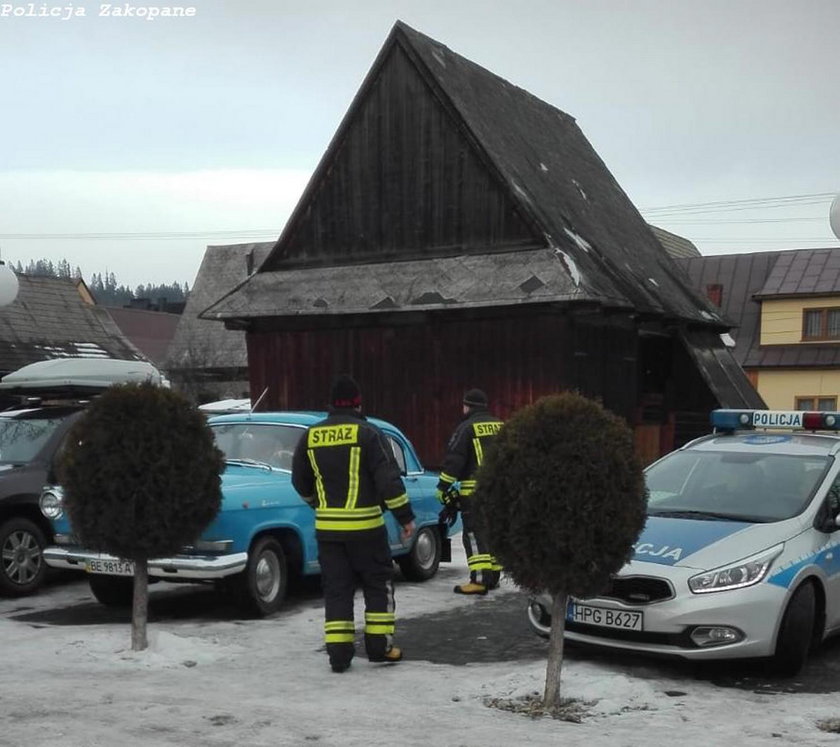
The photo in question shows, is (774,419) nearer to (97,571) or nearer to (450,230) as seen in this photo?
(97,571)

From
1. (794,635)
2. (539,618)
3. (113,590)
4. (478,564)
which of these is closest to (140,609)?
(113,590)

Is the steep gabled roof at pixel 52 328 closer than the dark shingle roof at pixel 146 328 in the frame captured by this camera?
Yes

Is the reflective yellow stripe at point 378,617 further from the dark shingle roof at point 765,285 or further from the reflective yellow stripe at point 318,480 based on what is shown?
the dark shingle roof at point 765,285

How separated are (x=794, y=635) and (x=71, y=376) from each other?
30.0 feet

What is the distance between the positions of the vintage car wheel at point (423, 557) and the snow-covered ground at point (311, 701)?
3.07 metres

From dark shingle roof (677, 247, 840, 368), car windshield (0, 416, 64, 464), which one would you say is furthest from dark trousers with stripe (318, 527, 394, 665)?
dark shingle roof (677, 247, 840, 368)

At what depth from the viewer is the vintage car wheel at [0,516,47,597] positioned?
10.8 meters

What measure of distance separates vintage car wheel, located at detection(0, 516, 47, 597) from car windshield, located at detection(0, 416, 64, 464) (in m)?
0.73

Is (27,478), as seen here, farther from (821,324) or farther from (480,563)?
(821,324)

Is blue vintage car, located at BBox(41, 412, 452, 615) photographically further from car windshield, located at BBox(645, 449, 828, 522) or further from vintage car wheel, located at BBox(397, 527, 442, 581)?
car windshield, located at BBox(645, 449, 828, 522)

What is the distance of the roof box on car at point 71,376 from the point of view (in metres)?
13.7

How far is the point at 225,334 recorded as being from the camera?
49031 mm

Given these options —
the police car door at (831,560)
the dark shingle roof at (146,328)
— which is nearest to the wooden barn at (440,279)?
the police car door at (831,560)

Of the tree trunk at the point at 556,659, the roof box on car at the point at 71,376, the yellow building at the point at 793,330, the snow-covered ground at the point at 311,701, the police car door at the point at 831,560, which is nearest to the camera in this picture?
the snow-covered ground at the point at 311,701
